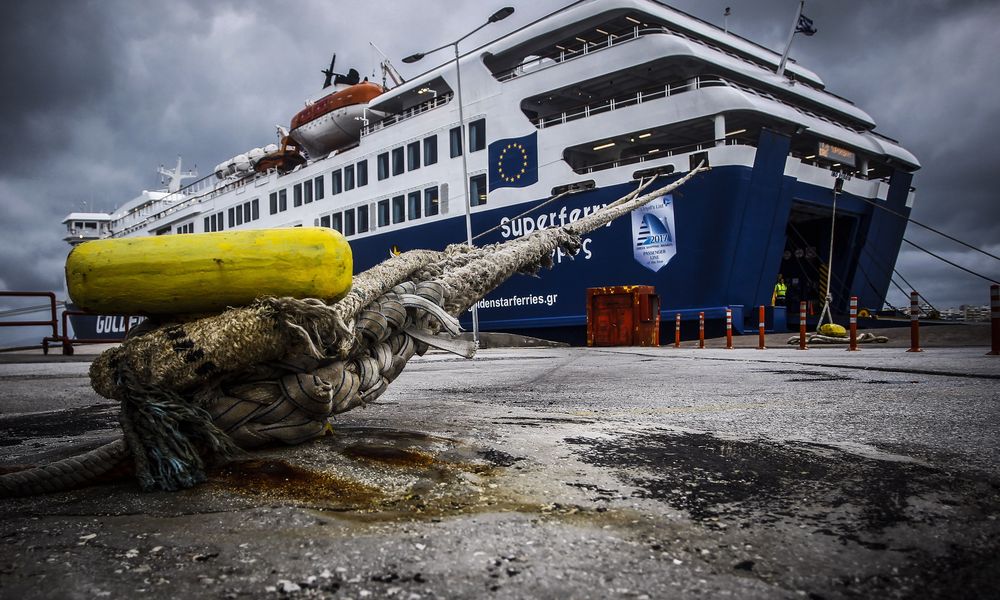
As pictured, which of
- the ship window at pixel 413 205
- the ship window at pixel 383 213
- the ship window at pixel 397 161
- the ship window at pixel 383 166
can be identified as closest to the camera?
the ship window at pixel 413 205

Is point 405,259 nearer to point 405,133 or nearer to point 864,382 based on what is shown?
point 864,382

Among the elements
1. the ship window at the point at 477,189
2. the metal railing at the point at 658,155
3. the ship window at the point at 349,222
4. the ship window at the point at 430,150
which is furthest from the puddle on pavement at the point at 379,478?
the ship window at the point at 349,222

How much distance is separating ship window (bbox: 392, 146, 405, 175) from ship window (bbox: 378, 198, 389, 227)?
91 centimetres

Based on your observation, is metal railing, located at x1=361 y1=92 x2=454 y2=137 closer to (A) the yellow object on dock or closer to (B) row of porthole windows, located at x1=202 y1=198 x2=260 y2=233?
(B) row of porthole windows, located at x1=202 y1=198 x2=260 y2=233

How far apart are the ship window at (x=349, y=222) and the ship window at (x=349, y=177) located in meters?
0.82

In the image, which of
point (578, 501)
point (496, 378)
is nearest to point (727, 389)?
point (496, 378)

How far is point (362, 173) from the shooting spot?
1912cm

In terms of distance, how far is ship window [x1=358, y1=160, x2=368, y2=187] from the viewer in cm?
1900

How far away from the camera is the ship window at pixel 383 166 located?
720 inches

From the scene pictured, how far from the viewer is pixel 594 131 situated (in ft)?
43.8

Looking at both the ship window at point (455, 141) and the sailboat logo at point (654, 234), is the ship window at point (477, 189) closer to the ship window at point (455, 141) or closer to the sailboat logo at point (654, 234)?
the ship window at point (455, 141)

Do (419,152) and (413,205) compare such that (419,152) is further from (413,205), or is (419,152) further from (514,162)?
(514,162)

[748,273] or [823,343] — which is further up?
[748,273]

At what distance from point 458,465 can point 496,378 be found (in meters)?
3.44
